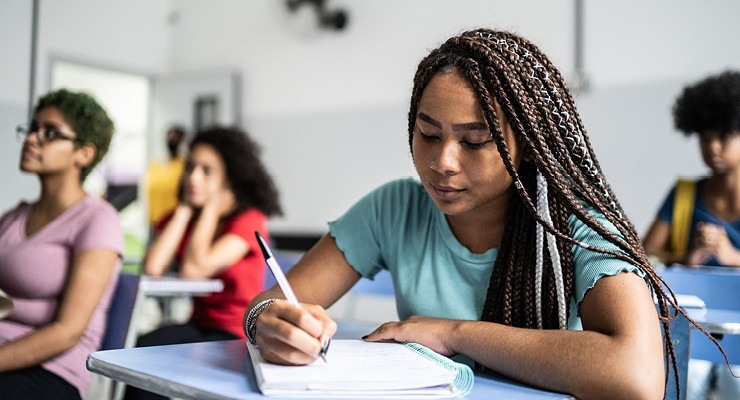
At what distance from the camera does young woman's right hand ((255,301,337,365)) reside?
0.88 metres

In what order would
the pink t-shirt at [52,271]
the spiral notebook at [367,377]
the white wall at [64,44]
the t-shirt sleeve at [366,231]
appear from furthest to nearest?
the white wall at [64,44]
the pink t-shirt at [52,271]
the t-shirt sleeve at [366,231]
the spiral notebook at [367,377]

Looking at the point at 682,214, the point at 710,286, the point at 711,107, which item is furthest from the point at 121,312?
the point at 711,107

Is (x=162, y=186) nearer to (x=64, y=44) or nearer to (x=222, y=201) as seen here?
(x=64, y=44)

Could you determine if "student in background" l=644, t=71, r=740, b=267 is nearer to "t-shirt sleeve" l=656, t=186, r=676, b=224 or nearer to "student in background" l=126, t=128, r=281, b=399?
"t-shirt sleeve" l=656, t=186, r=676, b=224

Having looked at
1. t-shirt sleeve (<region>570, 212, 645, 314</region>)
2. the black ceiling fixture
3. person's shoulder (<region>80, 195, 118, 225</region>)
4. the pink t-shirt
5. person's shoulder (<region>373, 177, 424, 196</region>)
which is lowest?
the pink t-shirt

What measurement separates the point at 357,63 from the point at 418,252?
4.28 meters

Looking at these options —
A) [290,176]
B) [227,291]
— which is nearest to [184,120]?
[290,176]

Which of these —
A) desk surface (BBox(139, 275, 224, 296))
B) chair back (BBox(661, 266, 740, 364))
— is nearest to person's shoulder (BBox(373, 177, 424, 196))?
chair back (BBox(661, 266, 740, 364))

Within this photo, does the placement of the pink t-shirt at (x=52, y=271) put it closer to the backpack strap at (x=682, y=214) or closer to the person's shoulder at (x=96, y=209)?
the person's shoulder at (x=96, y=209)

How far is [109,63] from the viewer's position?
6336 millimetres

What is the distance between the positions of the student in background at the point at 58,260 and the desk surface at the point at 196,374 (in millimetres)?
761

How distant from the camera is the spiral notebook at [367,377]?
80cm

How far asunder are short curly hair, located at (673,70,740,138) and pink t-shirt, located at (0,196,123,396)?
257 cm

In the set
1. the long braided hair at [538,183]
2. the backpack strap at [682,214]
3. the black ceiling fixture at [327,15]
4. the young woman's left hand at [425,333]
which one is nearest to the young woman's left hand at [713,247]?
the backpack strap at [682,214]
